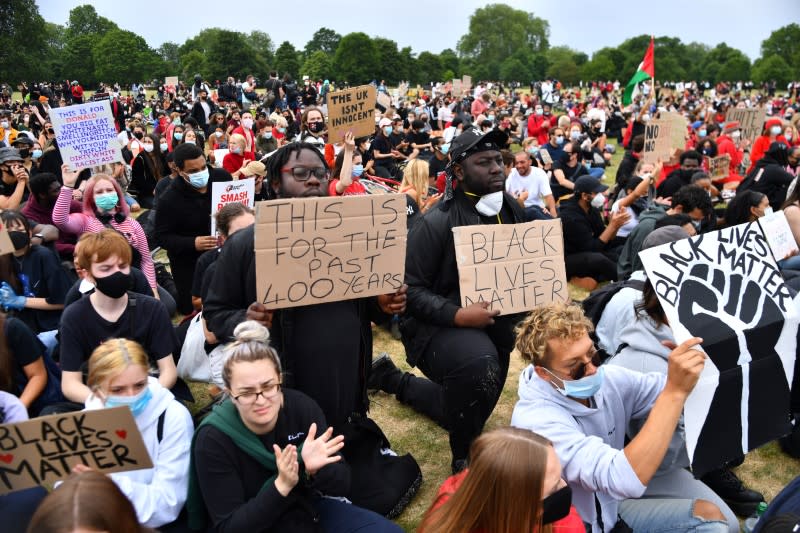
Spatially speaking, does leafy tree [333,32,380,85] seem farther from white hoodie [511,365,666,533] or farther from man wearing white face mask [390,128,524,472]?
white hoodie [511,365,666,533]

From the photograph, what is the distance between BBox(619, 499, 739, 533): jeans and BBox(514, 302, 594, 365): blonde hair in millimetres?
937

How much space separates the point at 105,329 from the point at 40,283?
1.68 meters

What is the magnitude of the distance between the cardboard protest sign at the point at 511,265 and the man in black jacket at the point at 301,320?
2.39ft

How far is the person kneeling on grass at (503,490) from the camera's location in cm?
218

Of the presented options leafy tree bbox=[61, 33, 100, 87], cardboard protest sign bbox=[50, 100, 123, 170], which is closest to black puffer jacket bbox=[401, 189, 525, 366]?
cardboard protest sign bbox=[50, 100, 123, 170]

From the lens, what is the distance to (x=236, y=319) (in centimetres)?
346

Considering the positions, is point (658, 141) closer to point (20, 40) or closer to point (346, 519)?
point (346, 519)

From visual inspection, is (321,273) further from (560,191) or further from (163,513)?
(560,191)

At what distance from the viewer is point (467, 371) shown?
3766mm

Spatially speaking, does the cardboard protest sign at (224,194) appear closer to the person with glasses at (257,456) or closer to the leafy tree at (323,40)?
the person with glasses at (257,456)

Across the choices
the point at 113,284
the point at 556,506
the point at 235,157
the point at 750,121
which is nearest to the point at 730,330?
the point at 556,506

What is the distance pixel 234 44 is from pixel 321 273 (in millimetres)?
58328

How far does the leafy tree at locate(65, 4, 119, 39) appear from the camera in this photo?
10500cm

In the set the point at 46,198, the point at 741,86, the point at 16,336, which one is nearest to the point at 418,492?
the point at 16,336
